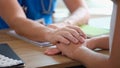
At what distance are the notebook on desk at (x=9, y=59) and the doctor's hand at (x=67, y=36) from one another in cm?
18

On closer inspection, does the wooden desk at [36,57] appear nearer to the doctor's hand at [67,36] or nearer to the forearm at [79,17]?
the doctor's hand at [67,36]

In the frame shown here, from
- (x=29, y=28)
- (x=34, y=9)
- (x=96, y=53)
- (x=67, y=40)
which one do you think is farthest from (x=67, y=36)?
(x=34, y=9)

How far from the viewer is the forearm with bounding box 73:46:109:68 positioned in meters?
0.87

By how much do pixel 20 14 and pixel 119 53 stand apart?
620mm

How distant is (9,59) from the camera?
32.7 inches

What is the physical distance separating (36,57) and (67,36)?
6.2 inches

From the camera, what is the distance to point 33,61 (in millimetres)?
866

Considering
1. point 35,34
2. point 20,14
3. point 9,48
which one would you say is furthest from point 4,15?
point 9,48

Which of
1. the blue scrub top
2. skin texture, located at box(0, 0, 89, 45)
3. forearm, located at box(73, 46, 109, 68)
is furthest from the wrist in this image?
the blue scrub top

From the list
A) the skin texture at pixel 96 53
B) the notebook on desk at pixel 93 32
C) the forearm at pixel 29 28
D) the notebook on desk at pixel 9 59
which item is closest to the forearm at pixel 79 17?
the notebook on desk at pixel 93 32

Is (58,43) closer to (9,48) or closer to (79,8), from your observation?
(9,48)

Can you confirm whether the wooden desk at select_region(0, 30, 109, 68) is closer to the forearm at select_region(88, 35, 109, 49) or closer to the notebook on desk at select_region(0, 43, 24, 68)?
the notebook on desk at select_region(0, 43, 24, 68)

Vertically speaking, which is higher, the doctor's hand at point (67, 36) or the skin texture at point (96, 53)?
the doctor's hand at point (67, 36)

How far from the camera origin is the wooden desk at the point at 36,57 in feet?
2.78
